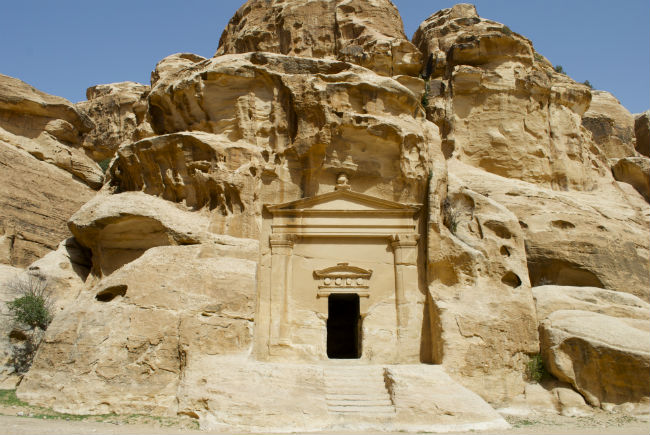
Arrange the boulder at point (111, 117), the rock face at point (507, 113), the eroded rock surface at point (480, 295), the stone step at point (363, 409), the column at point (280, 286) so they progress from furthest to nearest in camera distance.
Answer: the boulder at point (111, 117) < the rock face at point (507, 113) < the column at point (280, 286) < the eroded rock surface at point (480, 295) < the stone step at point (363, 409)

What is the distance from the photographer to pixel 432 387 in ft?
37.3

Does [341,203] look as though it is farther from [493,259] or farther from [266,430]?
[266,430]

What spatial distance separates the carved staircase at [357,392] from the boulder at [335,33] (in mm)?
13019

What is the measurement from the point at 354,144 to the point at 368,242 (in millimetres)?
3018

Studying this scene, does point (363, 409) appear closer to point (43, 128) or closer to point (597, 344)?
point (597, 344)

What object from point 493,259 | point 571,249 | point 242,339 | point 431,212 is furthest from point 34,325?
point 571,249

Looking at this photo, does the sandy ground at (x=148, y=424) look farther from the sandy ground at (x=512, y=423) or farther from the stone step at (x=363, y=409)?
the stone step at (x=363, y=409)

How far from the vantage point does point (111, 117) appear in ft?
94.2

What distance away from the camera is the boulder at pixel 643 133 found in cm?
2683

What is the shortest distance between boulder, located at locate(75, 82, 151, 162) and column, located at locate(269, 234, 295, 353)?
15.5m

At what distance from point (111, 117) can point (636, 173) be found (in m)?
25.6

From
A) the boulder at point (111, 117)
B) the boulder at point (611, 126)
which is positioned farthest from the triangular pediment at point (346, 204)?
the boulder at point (111, 117)

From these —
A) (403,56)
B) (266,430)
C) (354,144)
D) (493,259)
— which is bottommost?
(266,430)

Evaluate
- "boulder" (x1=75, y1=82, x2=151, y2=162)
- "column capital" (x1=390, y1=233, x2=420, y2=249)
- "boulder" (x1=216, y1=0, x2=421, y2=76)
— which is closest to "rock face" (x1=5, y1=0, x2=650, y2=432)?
"column capital" (x1=390, y1=233, x2=420, y2=249)
